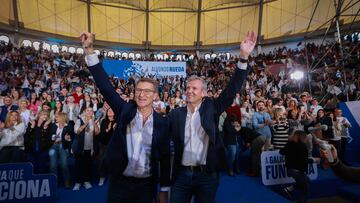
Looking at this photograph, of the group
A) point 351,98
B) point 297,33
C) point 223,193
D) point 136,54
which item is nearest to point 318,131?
point 223,193

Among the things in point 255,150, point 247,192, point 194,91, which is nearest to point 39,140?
point 194,91

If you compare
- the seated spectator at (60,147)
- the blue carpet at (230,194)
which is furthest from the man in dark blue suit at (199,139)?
the seated spectator at (60,147)

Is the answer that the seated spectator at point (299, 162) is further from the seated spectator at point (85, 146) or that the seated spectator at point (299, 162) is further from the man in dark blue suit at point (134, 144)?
the seated spectator at point (85, 146)

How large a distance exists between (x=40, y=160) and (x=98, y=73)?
4101mm

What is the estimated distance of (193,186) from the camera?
2.24 meters

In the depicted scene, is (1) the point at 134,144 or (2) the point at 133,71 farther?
(2) the point at 133,71

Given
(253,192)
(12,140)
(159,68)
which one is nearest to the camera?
(12,140)

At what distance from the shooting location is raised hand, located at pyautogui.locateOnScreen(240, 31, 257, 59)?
2189 millimetres

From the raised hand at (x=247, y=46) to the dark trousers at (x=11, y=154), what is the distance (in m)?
4.65

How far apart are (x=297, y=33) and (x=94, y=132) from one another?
22297 mm

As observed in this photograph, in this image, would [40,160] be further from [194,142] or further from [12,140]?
[194,142]

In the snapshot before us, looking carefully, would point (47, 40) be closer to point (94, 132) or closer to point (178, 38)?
point (178, 38)

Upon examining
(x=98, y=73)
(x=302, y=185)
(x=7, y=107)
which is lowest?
(x=302, y=185)

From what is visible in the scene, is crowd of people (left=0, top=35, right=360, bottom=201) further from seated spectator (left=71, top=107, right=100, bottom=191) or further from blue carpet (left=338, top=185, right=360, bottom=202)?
blue carpet (left=338, top=185, right=360, bottom=202)
